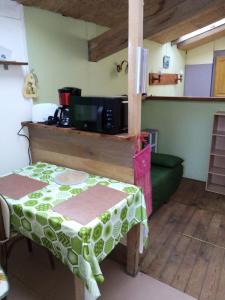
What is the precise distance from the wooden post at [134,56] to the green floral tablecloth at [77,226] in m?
0.43

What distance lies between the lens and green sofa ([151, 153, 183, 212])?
101 inches

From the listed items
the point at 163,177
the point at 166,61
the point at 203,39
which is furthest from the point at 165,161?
the point at 203,39

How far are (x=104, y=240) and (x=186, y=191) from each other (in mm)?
2121

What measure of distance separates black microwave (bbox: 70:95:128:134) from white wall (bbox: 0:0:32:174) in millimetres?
633

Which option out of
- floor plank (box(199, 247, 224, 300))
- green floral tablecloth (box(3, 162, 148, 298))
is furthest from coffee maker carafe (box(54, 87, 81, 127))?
floor plank (box(199, 247, 224, 300))

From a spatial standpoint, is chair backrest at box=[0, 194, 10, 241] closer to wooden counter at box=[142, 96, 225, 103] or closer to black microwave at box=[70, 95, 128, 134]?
black microwave at box=[70, 95, 128, 134]

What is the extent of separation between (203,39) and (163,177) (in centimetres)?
368

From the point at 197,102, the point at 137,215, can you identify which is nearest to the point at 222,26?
the point at 197,102

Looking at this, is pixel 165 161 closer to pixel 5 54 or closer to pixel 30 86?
pixel 30 86

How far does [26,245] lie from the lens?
214cm

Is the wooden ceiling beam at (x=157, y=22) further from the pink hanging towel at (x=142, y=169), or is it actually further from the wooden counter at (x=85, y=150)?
the pink hanging towel at (x=142, y=169)

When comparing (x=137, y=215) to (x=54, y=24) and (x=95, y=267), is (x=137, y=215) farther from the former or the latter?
(x=54, y=24)

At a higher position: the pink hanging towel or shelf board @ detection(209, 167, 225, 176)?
the pink hanging towel

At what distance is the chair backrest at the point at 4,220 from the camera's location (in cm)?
136
